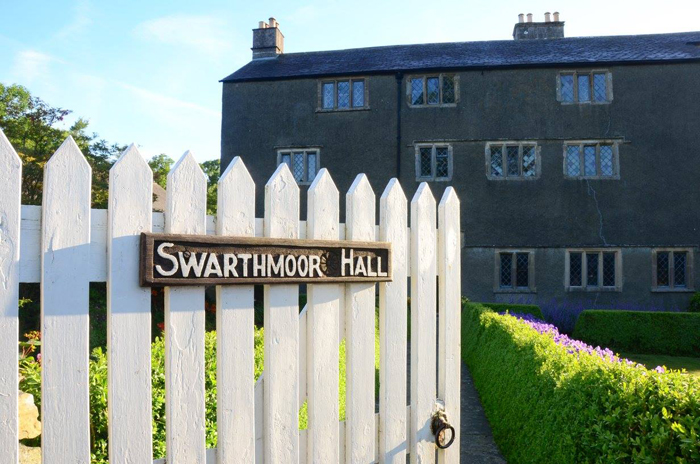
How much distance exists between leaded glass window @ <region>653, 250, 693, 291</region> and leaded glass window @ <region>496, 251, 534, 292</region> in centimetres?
369

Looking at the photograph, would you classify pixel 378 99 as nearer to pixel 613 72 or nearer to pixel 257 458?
pixel 613 72

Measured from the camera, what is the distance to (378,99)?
60.3ft

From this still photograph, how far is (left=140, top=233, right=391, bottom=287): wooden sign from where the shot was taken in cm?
209

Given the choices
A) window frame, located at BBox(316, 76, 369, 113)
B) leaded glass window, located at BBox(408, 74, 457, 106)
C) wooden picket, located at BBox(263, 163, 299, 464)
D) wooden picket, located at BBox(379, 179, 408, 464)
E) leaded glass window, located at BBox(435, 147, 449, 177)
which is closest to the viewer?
wooden picket, located at BBox(263, 163, 299, 464)

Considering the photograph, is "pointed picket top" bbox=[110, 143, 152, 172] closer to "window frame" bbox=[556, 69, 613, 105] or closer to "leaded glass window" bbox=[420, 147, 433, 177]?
"leaded glass window" bbox=[420, 147, 433, 177]

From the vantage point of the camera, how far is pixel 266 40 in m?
20.6

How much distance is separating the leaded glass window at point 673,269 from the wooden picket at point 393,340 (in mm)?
16669

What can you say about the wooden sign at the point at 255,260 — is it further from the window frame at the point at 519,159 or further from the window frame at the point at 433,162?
the window frame at the point at 519,159

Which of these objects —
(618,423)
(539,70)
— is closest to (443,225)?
(618,423)

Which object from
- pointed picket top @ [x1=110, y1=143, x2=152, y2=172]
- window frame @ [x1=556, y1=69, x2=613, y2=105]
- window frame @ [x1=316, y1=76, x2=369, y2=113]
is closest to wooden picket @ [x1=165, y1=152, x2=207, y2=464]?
pointed picket top @ [x1=110, y1=143, x2=152, y2=172]

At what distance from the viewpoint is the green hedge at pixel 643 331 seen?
12.3 meters

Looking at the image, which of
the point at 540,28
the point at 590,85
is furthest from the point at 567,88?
the point at 540,28

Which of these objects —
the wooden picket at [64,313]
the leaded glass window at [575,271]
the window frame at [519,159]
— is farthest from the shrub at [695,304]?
the wooden picket at [64,313]

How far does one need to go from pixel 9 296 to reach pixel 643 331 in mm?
13373
